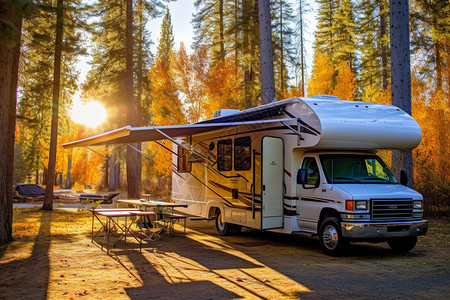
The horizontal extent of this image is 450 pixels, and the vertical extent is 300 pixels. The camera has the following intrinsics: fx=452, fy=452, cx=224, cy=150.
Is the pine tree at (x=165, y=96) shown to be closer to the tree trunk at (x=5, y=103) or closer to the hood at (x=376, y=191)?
the tree trunk at (x=5, y=103)

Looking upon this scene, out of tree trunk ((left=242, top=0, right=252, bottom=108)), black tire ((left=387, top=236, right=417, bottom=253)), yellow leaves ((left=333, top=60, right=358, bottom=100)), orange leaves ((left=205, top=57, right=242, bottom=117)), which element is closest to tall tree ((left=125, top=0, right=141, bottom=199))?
orange leaves ((left=205, top=57, right=242, bottom=117))

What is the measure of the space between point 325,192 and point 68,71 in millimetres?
14843

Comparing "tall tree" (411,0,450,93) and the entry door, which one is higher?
"tall tree" (411,0,450,93)

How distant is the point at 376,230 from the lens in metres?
8.73

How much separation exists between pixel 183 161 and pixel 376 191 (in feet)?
23.8

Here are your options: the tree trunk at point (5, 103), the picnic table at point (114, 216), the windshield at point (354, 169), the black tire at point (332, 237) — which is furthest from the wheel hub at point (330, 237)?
the tree trunk at point (5, 103)

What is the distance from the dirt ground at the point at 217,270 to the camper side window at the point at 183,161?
3.04 meters

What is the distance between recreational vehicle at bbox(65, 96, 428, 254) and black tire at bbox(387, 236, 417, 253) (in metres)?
0.02

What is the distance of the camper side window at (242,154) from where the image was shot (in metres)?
11.3

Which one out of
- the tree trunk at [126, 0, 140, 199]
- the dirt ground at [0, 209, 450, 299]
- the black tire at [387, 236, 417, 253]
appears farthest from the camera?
the tree trunk at [126, 0, 140, 199]

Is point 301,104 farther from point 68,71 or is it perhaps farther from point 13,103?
point 68,71

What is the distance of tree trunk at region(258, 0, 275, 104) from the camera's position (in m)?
15.0

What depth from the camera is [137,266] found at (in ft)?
26.4

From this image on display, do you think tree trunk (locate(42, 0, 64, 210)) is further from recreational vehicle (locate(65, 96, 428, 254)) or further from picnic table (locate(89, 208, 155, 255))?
recreational vehicle (locate(65, 96, 428, 254))
